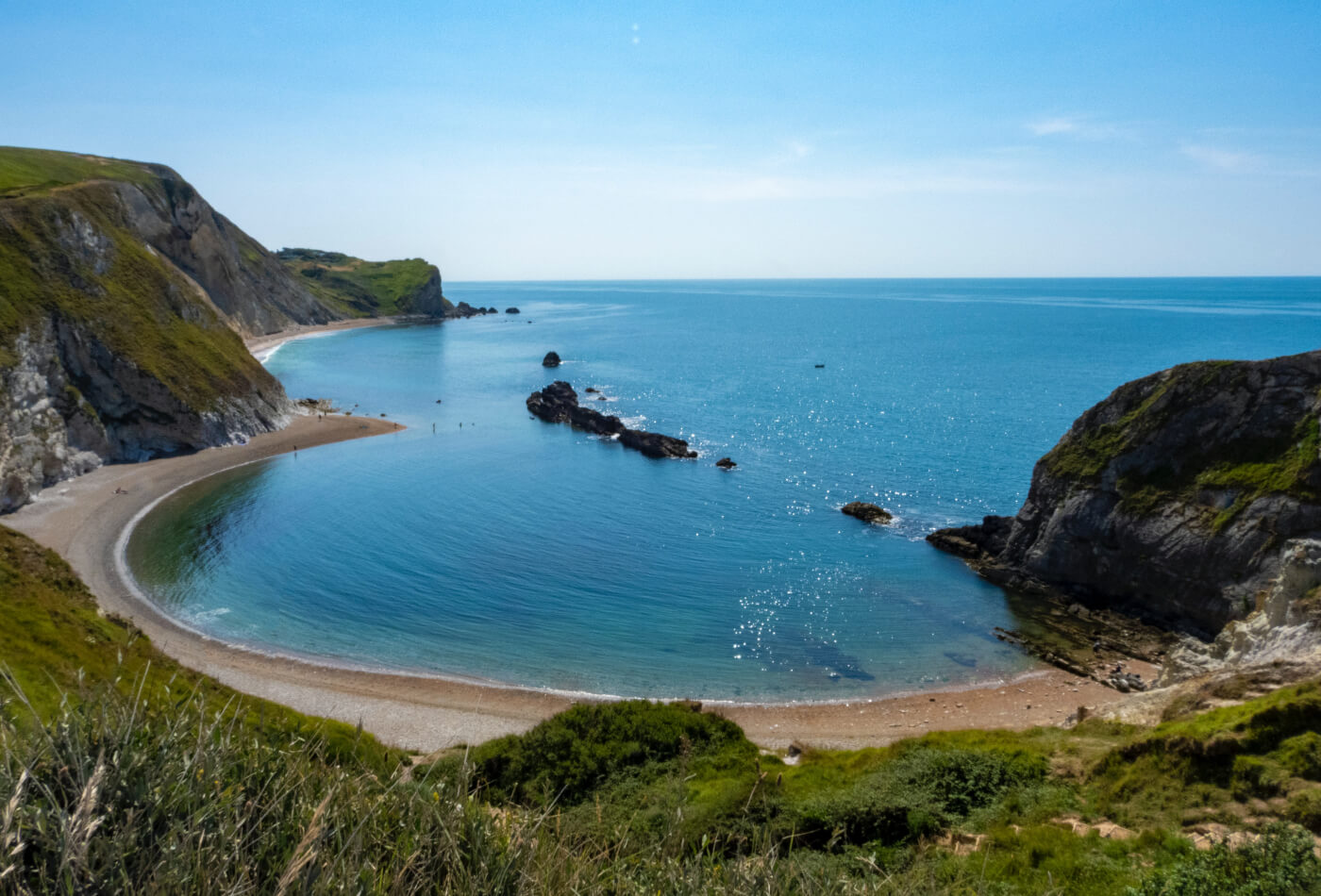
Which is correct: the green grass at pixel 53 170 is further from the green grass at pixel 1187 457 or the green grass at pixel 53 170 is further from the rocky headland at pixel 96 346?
the green grass at pixel 1187 457

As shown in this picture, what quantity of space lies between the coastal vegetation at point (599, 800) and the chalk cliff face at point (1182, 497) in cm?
1771

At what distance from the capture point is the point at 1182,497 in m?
40.0

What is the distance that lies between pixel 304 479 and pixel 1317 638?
66.7 meters

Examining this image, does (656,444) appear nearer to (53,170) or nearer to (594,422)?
(594,422)

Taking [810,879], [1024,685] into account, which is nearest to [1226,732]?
[810,879]

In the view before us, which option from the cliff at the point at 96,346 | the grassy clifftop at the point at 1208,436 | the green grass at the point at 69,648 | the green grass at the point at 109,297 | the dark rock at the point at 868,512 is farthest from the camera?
the green grass at the point at 109,297

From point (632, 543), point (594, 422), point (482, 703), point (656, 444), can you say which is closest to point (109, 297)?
point (594, 422)

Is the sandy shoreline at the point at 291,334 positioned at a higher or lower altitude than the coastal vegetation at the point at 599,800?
higher

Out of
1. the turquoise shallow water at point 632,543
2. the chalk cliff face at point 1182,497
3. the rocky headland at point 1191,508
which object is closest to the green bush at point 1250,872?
the rocky headland at point 1191,508

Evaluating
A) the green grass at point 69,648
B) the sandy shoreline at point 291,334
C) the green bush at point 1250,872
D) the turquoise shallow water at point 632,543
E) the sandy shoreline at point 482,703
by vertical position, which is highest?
the sandy shoreline at point 291,334

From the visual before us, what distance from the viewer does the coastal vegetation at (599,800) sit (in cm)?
734

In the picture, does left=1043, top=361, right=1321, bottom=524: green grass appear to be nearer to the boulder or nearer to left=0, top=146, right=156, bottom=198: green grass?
the boulder

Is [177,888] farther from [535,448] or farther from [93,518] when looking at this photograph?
[535,448]

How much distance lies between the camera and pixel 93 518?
51062mm
